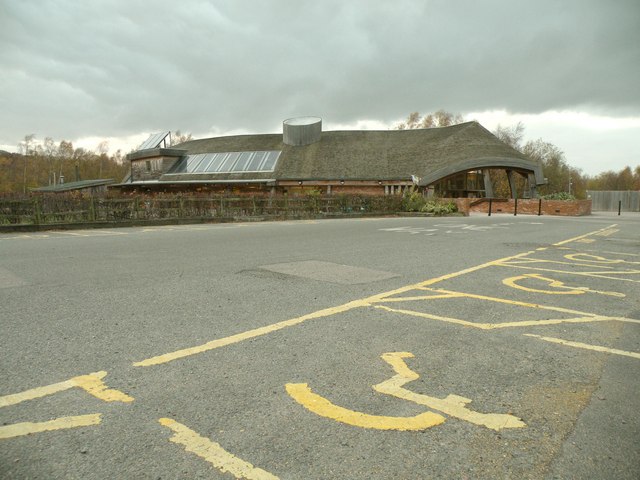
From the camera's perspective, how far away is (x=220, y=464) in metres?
2.13

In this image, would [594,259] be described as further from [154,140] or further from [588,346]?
[154,140]

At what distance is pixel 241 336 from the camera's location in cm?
→ 403

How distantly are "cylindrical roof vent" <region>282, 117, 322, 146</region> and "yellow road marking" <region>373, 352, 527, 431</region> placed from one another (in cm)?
5064

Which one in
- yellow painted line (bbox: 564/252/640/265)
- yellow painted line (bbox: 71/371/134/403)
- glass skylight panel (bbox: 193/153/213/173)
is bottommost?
yellow painted line (bbox: 564/252/640/265)

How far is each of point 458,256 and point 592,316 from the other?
4.86m

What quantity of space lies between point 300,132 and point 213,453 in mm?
51804

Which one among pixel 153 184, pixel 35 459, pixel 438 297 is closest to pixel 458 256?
pixel 438 297

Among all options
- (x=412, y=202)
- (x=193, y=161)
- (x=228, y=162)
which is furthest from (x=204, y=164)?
(x=412, y=202)

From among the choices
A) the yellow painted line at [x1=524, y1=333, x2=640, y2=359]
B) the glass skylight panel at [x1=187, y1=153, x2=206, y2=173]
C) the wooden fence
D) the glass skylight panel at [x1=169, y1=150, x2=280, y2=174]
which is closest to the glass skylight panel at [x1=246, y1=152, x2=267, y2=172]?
the glass skylight panel at [x1=169, y1=150, x2=280, y2=174]

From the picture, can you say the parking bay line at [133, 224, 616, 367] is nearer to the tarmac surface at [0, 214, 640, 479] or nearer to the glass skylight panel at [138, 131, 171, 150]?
the tarmac surface at [0, 214, 640, 479]

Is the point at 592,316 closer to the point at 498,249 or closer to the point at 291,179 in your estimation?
the point at 498,249

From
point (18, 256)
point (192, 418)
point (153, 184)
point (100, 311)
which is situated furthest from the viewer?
point (153, 184)

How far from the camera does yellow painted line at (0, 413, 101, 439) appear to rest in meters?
2.39

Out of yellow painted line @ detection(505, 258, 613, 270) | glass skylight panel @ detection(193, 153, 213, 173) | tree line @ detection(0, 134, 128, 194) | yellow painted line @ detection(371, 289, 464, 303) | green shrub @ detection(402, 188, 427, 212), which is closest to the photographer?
yellow painted line @ detection(371, 289, 464, 303)
